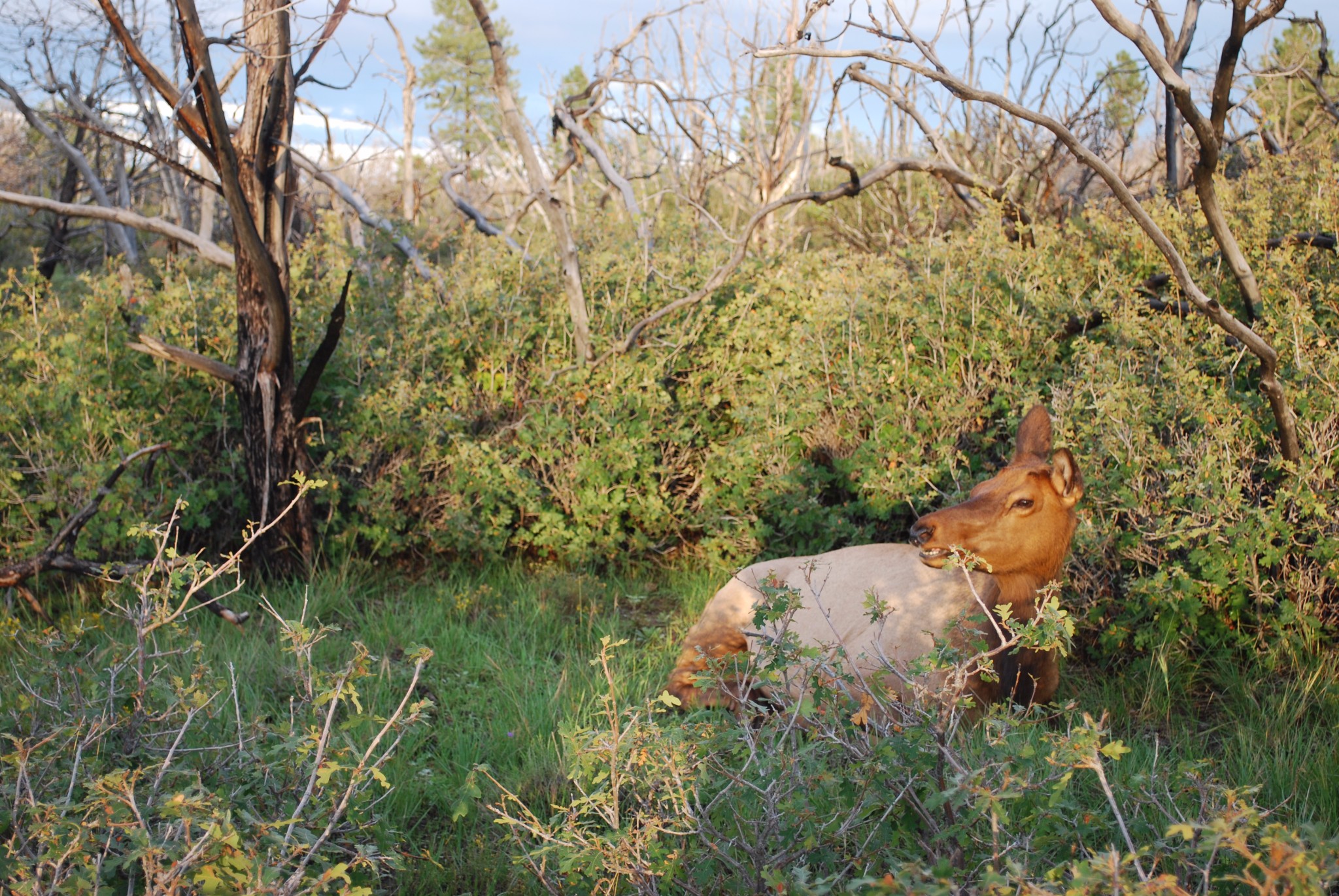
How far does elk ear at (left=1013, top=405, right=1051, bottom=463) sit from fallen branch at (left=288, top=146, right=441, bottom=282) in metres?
4.20

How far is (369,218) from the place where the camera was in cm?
791

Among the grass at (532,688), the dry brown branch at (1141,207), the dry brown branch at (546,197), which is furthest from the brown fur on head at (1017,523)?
the dry brown branch at (546,197)

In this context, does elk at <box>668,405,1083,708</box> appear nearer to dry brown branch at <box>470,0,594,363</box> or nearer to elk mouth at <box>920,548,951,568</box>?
elk mouth at <box>920,548,951,568</box>

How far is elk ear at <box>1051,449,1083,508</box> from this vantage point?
12.9ft

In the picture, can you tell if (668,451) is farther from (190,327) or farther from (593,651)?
(190,327)

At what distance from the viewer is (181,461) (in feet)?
21.4

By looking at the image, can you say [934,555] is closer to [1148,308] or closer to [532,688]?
[532,688]

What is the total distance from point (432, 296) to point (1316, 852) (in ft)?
20.2

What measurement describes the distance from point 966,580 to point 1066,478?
69cm

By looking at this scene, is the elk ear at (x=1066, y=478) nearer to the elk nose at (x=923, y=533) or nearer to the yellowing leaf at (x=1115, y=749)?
the elk nose at (x=923, y=533)

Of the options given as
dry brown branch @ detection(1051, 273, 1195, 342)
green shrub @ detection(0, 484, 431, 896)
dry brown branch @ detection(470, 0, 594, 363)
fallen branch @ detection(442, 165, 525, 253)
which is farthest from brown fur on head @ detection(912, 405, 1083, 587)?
fallen branch @ detection(442, 165, 525, 253)

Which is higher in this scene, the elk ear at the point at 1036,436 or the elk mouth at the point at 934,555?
the elk ear at the point at 1036,436

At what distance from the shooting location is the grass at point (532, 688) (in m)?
3.54

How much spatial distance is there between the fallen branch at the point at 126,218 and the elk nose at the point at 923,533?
4.62 metres
